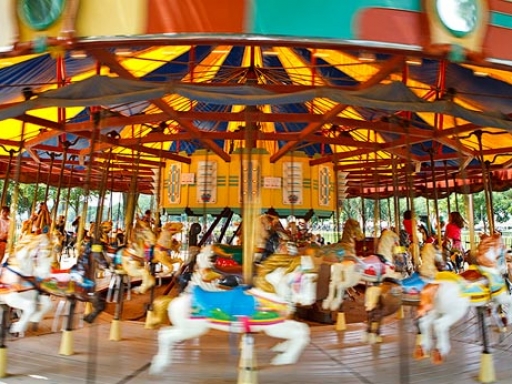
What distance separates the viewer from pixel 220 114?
15.0 feet

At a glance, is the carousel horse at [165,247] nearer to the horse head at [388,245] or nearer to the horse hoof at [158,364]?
the horse hoof at [158,364]

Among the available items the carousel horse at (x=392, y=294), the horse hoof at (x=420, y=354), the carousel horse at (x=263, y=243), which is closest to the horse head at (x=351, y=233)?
the carousel horse at (x=263, y=243)

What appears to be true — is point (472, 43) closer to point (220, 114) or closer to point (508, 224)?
point (220, 114)

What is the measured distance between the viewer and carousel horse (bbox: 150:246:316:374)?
3.09 metres

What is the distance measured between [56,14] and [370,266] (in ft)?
11.9

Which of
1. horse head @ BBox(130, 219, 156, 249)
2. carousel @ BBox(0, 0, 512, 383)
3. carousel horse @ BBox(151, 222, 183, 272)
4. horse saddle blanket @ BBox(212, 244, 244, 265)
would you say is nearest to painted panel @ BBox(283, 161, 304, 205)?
carousel @ BBox(0, 0, 512, 383)

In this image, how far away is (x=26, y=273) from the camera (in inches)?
150

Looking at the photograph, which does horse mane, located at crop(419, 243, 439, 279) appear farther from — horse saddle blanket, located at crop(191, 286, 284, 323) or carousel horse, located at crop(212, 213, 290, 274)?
horse saddle blanket, located at crop(191, 286, 284, 323)

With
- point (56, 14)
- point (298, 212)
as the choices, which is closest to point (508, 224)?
point (298, 212)

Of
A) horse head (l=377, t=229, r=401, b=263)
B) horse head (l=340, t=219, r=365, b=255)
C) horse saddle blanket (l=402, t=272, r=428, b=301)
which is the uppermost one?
horse head (l=340, t=219, r=365, b=255)

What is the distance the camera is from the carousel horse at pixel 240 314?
10.2 ft

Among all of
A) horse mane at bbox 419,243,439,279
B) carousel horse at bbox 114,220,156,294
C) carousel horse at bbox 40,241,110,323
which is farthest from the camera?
carousel horse at bbox 114,220,156,294

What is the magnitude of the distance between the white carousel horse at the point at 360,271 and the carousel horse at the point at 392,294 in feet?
0.38

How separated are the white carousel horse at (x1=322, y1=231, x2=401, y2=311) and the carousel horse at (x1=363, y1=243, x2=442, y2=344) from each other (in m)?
0.11
